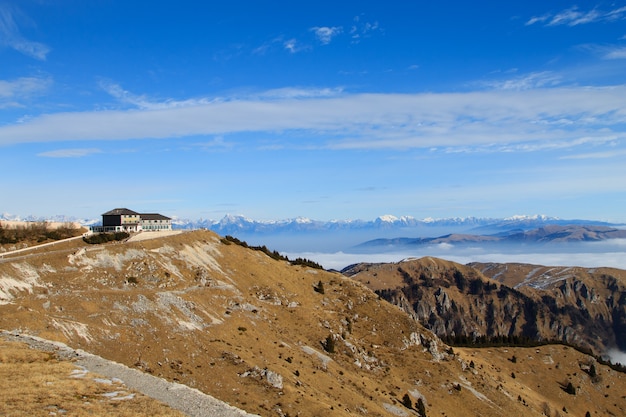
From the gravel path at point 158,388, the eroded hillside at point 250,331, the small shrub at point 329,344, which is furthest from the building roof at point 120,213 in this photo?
the gravel path at point 158,388

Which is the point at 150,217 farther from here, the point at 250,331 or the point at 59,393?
the point at 59,393

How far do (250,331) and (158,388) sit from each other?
42374mm

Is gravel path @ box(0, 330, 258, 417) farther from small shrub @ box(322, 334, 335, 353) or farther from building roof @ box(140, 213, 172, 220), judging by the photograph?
building roof @ box(140, 213, 172, 220)

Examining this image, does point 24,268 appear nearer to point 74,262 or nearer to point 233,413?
point 74,262

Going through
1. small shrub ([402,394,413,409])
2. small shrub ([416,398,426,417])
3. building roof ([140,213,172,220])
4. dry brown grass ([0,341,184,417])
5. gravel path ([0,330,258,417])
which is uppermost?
building roof ([140,213,172,220])

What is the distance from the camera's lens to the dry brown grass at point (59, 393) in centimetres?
2891

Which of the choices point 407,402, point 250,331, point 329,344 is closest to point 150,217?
point 250,331

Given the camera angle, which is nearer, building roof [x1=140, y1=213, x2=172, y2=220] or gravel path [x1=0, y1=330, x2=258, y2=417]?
gravel path [x1=0, y1=330, x2=258, y2=417]

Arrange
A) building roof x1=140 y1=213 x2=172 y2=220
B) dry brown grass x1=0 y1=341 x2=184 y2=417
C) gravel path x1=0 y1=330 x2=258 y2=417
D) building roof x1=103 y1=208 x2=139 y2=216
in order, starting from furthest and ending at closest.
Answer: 1. building roof x1=140 y1=213 x2=172 y2=220
2. building roof x1=103 y1=208 x2=139 y2=216
3. gravel path x1=0 y1=330 x2=258 y2=417
4. dry brown grass x1=0 y1=341 x2=184 y2=417

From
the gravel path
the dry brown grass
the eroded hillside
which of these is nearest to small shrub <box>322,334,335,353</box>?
the eroded hillside


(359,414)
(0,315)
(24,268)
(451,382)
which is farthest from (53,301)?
(451,382)

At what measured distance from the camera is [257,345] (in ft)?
242

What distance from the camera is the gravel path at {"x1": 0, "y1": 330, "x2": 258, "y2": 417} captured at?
111ft

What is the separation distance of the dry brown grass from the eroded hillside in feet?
48.4
